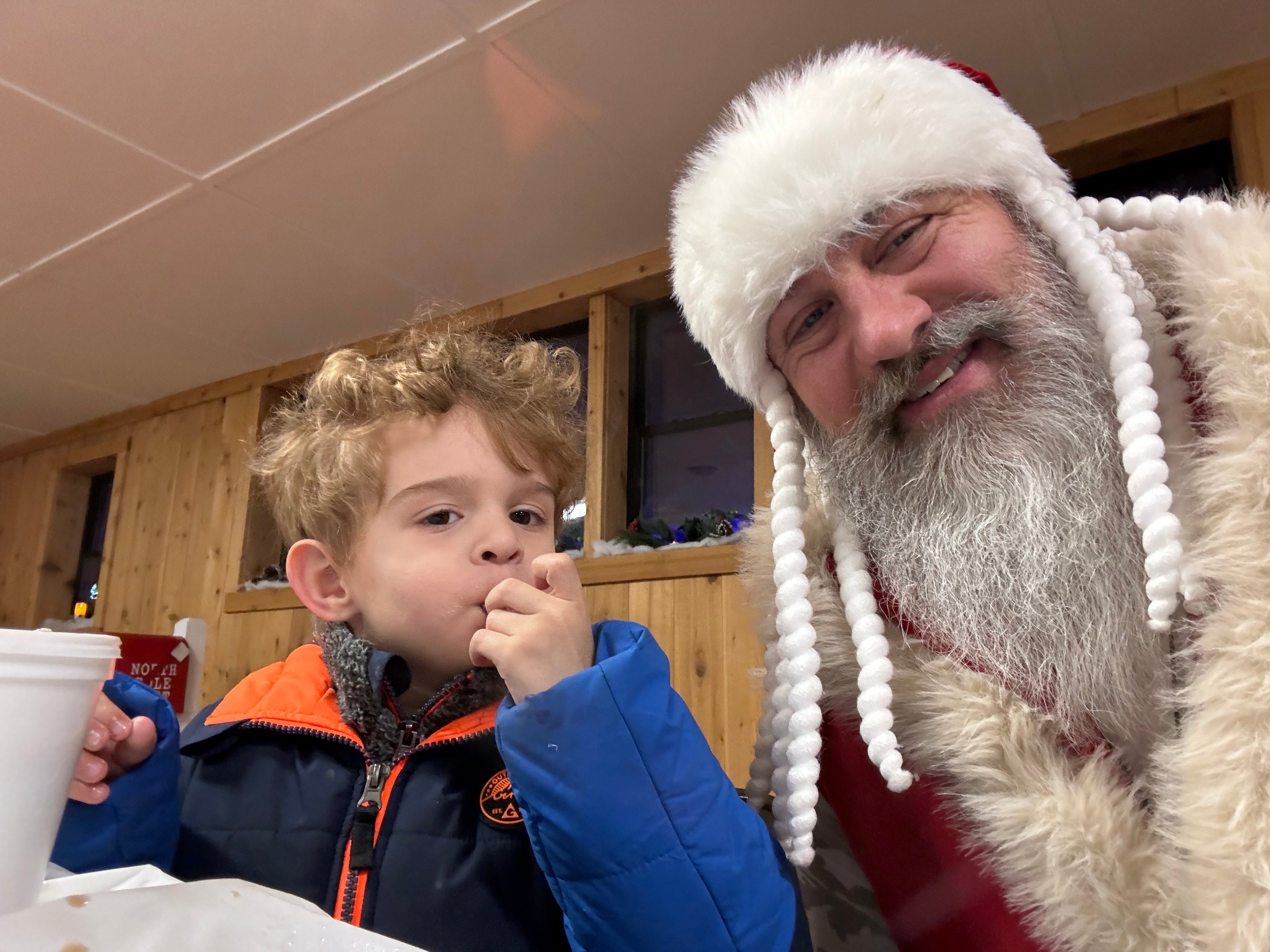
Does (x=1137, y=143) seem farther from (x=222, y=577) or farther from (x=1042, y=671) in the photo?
(x=222, y=577)

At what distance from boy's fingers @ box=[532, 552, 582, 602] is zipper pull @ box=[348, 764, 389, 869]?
0.81 feet

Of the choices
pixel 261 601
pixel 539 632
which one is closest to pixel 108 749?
pixel 539 632

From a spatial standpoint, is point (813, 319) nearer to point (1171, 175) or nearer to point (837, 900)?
point (837, 900)

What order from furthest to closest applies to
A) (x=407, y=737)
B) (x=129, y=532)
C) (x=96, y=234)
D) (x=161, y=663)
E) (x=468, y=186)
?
→ (x=129, y=532)
(x=161, y=663)
(x=96, y=234)
(x=468, y=186)
(x=407, y=737)

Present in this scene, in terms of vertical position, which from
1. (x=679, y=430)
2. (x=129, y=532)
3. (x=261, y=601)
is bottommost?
(x=261, y=601)

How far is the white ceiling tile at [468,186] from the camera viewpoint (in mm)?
2137

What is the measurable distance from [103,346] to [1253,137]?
393cm

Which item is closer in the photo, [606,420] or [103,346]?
[606,420]

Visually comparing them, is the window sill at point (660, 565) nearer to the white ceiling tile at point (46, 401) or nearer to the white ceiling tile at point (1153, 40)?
the white ceiling tile at point (1153, 40)

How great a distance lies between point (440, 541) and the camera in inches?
33.0

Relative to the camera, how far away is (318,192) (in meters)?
2.48

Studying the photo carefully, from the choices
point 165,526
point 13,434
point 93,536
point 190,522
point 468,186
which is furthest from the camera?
point 93,536

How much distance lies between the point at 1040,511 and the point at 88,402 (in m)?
4.62

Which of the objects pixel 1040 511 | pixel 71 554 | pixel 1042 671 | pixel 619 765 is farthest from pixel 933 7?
pixel 71 554
